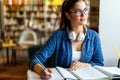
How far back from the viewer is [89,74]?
1.44 m

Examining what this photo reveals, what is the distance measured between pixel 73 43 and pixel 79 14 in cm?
23

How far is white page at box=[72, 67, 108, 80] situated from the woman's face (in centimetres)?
39

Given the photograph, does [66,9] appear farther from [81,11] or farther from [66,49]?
[66,49]

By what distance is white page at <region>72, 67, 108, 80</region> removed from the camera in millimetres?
1373

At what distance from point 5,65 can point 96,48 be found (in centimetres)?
510

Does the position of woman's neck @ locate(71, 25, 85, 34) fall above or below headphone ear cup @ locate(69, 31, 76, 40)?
above

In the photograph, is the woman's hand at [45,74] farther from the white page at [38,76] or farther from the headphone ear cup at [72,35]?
the headphone ear cup at [72,35]

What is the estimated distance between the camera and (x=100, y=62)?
191cm

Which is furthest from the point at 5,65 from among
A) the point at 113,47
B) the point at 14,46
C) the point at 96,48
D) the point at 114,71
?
the point at 114,71

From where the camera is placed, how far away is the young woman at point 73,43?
72.1 inches

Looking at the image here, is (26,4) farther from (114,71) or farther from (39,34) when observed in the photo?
(114,71)

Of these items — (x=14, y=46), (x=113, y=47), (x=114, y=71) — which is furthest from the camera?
(x=14, y=46)

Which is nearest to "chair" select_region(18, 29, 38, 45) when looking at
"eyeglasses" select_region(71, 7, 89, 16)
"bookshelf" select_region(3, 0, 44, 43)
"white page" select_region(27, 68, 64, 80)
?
"bookshelf" select_region(3, 0, 44, 43)

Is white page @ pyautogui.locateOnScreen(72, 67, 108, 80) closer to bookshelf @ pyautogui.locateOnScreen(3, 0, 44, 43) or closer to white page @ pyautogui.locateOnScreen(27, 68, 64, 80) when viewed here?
white page @ pyautogui.locateOnScreen(27, 68, 64, 80)
